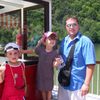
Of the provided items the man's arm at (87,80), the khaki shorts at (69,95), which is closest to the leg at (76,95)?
the khaki shorts at (69,95)

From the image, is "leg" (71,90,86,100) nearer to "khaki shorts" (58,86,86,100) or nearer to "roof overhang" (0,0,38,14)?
"khaki shorts" (58,86,86,100)

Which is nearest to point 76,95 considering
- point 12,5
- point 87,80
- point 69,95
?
point 69,95

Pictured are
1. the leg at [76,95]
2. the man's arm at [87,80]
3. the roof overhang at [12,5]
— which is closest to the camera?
the man's arm at [87,80]

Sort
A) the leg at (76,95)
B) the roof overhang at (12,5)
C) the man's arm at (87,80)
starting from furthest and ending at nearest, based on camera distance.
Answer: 1. the roof overhang at (12,5)
2. the leg at (76,95)
3. the man's arm at (87,80)

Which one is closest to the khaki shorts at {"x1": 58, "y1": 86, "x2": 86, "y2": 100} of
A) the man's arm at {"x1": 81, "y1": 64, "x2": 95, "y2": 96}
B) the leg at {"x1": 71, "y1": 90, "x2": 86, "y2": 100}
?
the leg at {"x1": 71, "y1": 90, "x2": 86, "y2": 100}

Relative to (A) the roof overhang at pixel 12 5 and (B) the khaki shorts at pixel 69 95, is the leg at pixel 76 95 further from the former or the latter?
(A) the roof overhang at pixel 12 5

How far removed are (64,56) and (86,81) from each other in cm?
40

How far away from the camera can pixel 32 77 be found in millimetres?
3891

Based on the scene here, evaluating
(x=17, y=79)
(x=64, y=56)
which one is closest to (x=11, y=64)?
(x=17, y=79)

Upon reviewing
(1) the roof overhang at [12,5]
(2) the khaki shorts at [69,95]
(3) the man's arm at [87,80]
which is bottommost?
(2) the khaki shorts at [69,95]

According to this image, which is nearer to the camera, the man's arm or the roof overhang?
the man's arm

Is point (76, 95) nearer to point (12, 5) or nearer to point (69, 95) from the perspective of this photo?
point (69, 95)

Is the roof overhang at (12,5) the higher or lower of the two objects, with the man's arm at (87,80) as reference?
higher

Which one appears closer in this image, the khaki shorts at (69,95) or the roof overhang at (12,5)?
the khaki shorts at (69,95)
